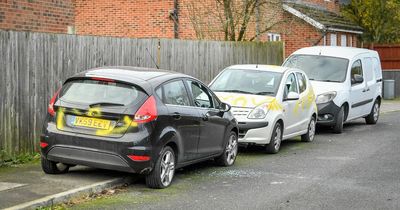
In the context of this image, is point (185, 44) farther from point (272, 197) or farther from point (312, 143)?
point (272, 197)

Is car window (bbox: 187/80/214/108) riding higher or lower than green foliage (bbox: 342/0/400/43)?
lower

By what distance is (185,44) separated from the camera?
16.2 meters

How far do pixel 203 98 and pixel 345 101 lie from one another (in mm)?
7063

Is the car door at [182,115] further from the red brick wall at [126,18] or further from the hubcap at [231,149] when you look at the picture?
the red brick wall at [126,18]

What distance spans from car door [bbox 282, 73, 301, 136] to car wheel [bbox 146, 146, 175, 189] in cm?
440

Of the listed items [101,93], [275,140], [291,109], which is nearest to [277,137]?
[275,140]

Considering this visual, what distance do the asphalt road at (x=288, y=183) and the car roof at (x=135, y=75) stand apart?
141 centimetres

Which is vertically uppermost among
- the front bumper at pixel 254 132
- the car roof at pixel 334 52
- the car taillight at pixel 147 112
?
the car roof at pixel 334 52

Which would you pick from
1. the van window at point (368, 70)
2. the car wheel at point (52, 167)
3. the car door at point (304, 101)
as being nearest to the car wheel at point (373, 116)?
the van window at point (368, 70)

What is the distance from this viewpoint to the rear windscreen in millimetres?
8547

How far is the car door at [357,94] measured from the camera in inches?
667

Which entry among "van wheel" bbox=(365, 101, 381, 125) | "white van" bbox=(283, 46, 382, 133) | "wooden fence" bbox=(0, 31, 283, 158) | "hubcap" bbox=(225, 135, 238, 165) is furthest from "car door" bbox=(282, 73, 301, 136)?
"van wheel" bbox=(365, 101, 381, 125)

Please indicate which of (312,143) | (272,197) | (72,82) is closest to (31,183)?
(72,82)

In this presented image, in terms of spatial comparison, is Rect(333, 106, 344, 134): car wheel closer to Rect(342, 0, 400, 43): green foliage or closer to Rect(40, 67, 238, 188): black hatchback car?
Rect(40, 67, 238, 188): black hatchback car
